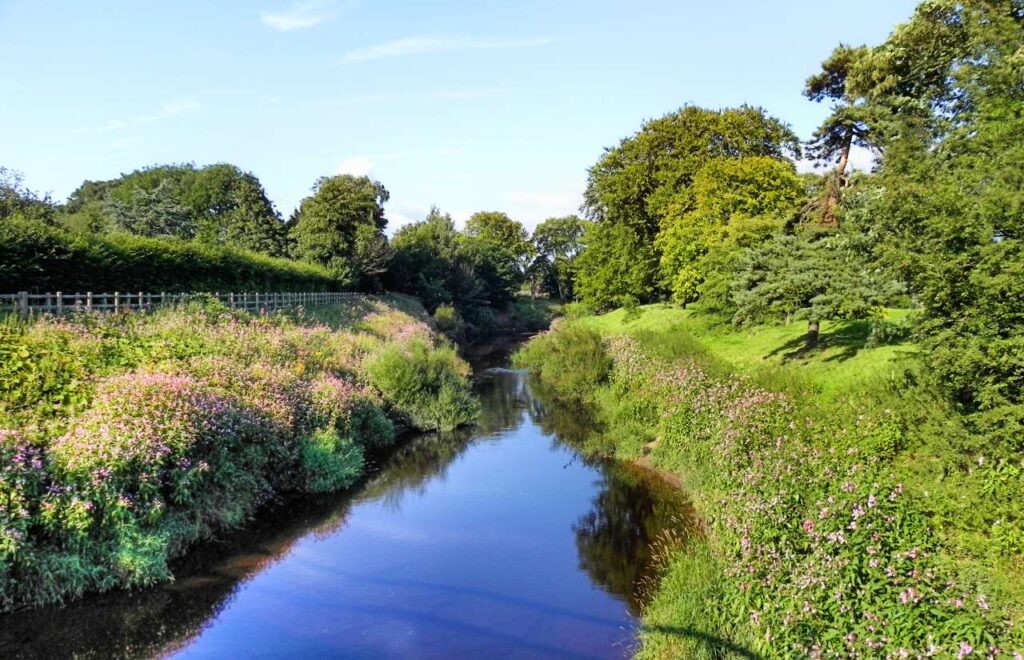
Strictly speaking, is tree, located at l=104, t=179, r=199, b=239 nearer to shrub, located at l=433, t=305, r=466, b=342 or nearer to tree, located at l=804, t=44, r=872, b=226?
shrub, located at l=433, t=305, r=466, b=342

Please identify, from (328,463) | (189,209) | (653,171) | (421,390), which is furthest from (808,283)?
(189,209)

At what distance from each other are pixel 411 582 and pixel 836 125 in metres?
26.6

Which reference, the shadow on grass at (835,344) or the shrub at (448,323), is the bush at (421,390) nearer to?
the shadow on grass at (835,344)

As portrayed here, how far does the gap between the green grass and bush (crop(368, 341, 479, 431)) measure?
26.7ft

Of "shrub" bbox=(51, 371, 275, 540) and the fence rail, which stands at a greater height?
the fence rail

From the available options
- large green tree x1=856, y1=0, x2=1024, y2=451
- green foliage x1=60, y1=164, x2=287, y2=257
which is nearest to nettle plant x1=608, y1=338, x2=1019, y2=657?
large green tree x1=856, y1=0, x2=1024, y2=451

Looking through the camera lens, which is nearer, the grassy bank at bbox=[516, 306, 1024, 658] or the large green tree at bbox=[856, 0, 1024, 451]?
the grassy bank at bbox=[516, 306, 1024, 658]

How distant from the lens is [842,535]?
8117mm

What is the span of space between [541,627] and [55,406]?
11.1 m

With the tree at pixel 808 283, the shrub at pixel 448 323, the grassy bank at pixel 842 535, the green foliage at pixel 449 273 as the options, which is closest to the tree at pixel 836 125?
→ the tree at pixel 808 283

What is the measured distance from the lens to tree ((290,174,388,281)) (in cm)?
5678

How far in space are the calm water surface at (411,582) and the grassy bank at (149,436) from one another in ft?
2.32

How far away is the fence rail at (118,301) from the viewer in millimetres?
18609

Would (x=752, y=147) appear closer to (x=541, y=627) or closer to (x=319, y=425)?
(x=319, y=425)
